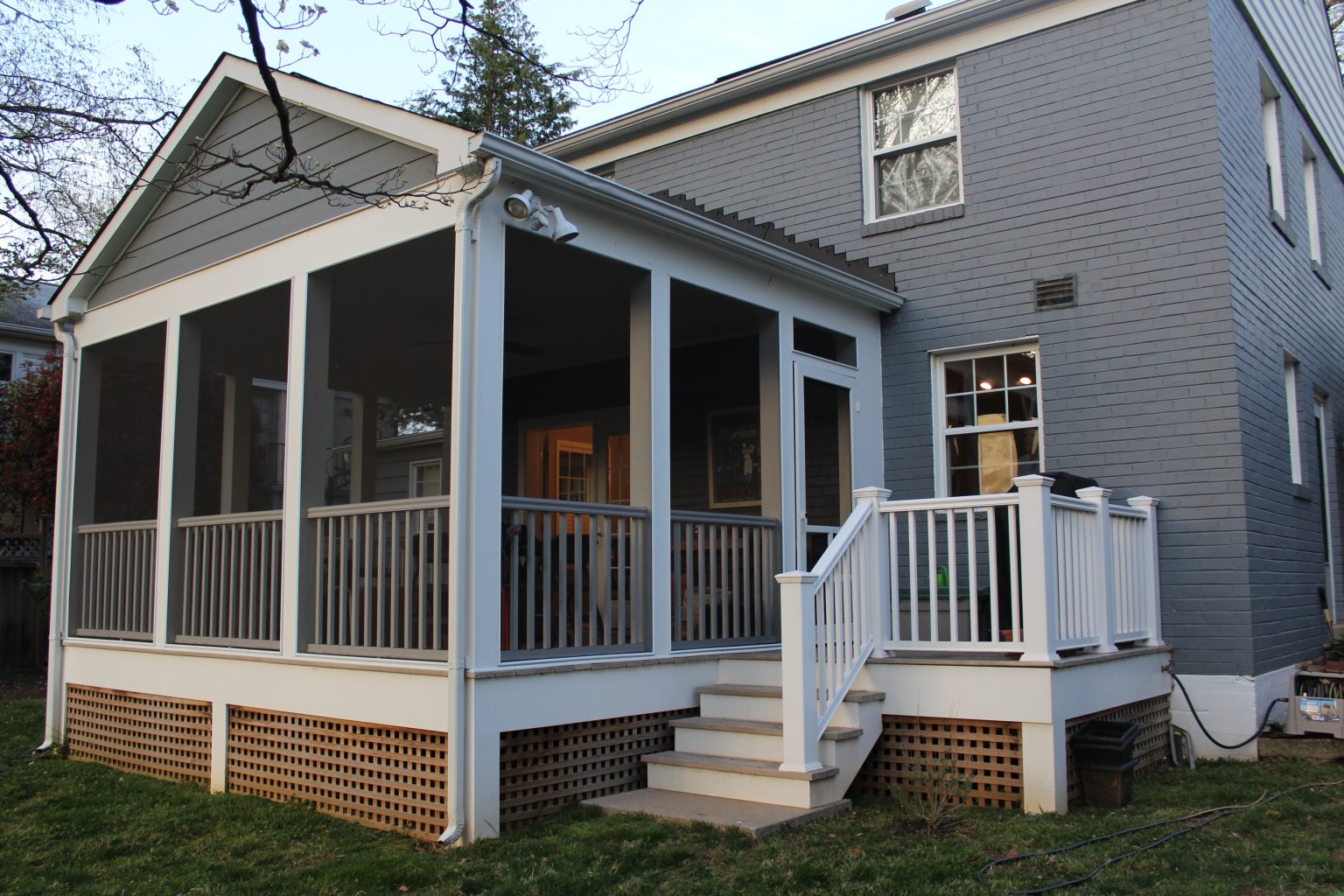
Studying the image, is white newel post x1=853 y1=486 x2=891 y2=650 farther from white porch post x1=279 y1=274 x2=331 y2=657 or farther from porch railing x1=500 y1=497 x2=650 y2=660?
white porch post x1=279 y1=274 x2=331 y2=657

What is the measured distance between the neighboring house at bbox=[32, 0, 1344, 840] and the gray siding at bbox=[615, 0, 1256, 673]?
0.03m

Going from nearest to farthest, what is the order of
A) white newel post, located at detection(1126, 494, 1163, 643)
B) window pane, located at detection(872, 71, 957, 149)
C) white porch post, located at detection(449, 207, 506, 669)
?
white porch post, located at detection(449, 207, 506, 669)
white newel post, located at detection(1126, 494, 1163, 643)
window pane, located at detection(872, 71, 957, 149)

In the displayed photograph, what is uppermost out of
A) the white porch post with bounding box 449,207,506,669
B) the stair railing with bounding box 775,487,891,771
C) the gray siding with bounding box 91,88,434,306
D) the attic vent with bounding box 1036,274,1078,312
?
the gray siding with bounding box 91,88,434,306

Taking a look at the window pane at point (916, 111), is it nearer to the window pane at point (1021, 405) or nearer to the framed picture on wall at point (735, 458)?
the window pane at point (1021, 405)

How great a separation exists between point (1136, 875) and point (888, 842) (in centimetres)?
103

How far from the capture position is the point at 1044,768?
18.2ft

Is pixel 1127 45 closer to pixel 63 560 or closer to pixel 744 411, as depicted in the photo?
pixel 744 411

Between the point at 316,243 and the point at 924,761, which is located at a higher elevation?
the point at 316,243

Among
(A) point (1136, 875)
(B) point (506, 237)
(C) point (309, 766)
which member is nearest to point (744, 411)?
(B) point (506, 237)

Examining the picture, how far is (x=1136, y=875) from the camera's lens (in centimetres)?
438

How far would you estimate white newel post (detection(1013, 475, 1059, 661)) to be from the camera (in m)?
5.66

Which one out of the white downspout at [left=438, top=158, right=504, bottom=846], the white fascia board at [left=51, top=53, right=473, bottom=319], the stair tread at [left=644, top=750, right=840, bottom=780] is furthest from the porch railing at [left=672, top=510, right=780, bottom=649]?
the white fascia board at [left=51, top=53, right=473, bottom=319]

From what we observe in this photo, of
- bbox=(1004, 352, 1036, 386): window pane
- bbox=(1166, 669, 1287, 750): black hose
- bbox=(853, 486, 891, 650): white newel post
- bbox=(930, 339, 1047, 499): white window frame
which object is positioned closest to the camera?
bbox=(853, 486, 891, 650): white newel post

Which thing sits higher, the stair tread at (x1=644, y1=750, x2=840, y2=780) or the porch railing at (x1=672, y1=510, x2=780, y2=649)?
the porch railing at (x1=672, y1=510, x2=780, y2=649)
